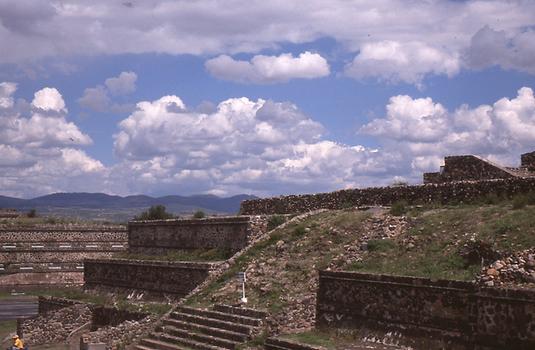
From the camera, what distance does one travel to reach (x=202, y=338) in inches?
738

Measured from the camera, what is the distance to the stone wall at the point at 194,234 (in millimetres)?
25969

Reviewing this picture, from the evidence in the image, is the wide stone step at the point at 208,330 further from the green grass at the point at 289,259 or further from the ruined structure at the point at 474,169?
the ruined structure at the point at 474,169

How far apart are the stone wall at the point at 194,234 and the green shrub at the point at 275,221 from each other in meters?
0.23

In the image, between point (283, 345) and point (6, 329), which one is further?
point (6, 329)

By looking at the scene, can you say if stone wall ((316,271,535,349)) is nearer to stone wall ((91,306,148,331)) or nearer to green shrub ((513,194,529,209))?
green shrub ((513,194,529,209))

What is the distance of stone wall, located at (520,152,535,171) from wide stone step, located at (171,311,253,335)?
37.6 ft

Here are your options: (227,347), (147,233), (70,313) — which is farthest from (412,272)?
(147,233)

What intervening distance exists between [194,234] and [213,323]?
413 inches

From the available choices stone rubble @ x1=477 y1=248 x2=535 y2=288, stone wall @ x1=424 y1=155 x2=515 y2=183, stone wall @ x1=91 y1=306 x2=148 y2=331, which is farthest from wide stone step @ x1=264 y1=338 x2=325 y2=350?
stone wall @ x1=424 y1=155 x2=515 y2=183

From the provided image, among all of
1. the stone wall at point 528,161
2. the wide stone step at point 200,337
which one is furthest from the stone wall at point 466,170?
the wide stone step at point 200,337

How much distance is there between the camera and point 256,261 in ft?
74.0

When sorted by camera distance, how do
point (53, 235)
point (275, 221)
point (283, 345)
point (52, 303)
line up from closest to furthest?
1. point (283, 345)
2. point (275, 221)
3. point (52, 303)
4. point (53, 235)

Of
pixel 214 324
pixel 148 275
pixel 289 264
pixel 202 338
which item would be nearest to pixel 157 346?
pixel 202 338

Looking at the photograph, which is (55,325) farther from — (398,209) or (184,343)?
(398,209)
